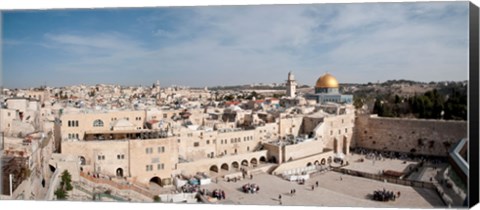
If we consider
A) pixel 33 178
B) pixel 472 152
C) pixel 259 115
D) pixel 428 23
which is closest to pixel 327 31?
pixel 428 23

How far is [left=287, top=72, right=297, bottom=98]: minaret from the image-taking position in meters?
11.2

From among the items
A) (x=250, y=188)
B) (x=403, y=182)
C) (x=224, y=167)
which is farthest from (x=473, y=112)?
(x=224, y=167)

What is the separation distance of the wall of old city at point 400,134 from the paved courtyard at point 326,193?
2.75 m

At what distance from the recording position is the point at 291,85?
44.2ft

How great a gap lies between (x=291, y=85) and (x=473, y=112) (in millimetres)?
6746

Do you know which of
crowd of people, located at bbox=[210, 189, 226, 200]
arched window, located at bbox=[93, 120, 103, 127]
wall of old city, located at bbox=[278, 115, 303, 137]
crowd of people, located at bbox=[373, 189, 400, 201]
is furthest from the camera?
wall of old city, located at bbox=[278, 115, 303, 137]

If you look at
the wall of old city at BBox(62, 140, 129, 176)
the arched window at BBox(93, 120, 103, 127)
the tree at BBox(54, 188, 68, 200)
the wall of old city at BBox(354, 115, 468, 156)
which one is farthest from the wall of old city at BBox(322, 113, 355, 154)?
the tree at BBox(54, 188, 68, 200)

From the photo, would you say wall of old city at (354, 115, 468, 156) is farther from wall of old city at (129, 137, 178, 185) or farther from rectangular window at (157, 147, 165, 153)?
rectangular window at (157, 147, 165, 153)

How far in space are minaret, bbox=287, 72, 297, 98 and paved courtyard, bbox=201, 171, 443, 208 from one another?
2.49 meters

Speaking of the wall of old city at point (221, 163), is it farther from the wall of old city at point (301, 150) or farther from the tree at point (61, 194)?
the tree at point (61, 194)

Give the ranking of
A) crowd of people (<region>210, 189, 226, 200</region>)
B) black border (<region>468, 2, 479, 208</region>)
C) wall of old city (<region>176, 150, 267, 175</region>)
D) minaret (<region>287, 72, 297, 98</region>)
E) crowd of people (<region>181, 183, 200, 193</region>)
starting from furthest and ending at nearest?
1. minaret (<region>287, 72, 297, 98</region>)
2. wall of old city (<region>176, 150, 267, 175</region>)
3. crowd of people (<region>181, 183, 200, 193</region>)
4. crowd of people (<region>210, 189, 226, 200</region>)
5. black border (<region>468, 2, 479, 208</region>)

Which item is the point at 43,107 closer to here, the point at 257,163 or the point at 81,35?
the point at 81,35

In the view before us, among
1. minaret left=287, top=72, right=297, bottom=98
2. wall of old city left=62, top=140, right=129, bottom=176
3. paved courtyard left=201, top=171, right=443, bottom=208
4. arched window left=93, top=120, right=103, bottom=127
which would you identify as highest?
minaret left=287, top=72, right=297, bottom=98

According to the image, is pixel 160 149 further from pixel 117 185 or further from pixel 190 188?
pixel 117 185
